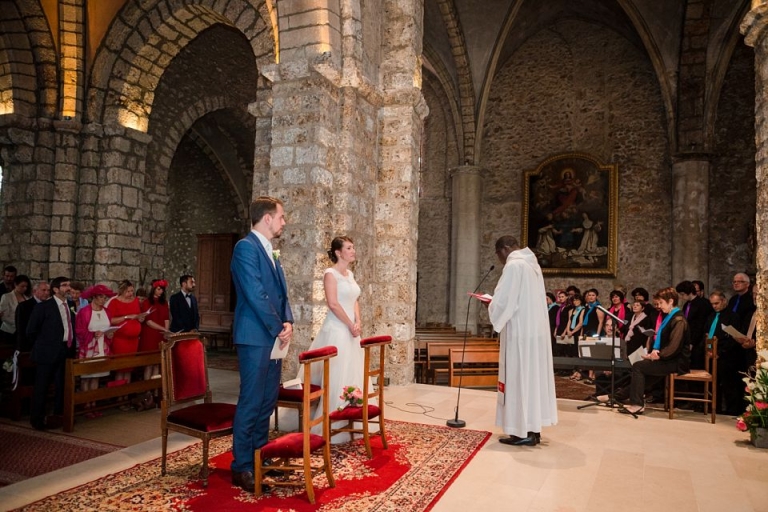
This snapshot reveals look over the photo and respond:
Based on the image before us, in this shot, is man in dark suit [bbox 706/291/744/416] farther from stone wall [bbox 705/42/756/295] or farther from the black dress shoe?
stone wall [bbox 705/42/756/295]

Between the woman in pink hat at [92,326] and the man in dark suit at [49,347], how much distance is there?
0.35 meters

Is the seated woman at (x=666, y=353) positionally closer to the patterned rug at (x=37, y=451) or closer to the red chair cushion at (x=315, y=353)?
the red chair cushion at (x=315, y=353)

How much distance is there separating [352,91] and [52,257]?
6.33 metres

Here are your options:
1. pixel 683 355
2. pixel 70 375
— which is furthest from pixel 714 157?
pixel 70 375

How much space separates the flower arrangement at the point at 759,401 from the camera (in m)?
4.73

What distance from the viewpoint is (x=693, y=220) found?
475 inches

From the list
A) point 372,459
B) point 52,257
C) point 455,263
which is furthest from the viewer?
point 455,263

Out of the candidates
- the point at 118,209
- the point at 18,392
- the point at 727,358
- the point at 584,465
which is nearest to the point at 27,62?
the point at 118,209

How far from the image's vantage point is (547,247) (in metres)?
14.1

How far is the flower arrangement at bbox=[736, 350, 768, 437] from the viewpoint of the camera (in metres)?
4.73

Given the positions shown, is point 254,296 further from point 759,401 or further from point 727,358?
point 727,358

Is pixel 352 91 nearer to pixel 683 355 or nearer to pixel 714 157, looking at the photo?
pixel 683 355

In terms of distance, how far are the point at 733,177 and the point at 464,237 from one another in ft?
20.9

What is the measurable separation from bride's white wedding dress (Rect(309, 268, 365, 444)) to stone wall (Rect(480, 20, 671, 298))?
10.5 meters
